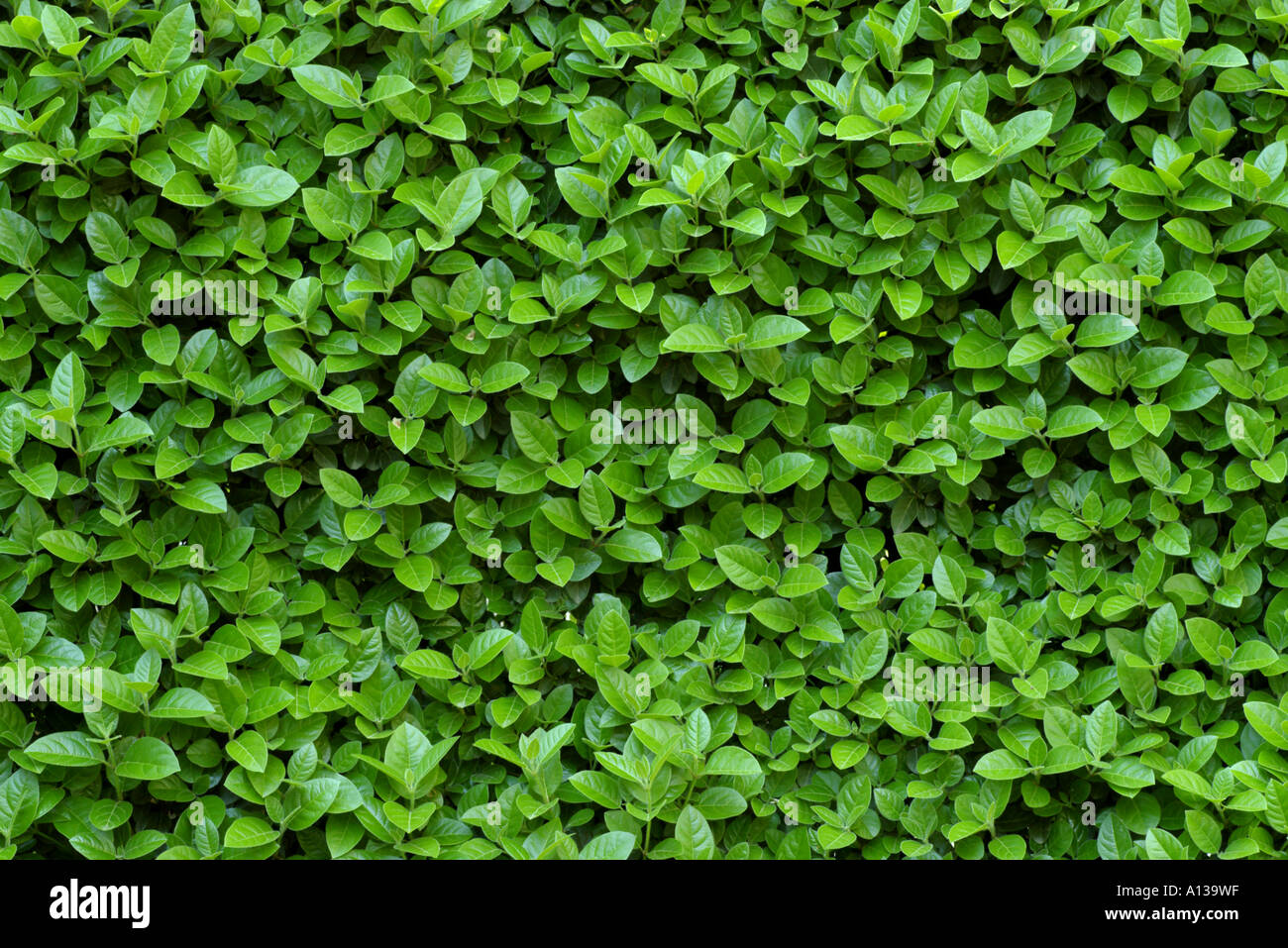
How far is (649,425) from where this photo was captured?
2.55 meters

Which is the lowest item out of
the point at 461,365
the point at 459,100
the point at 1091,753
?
the point at 1091,753

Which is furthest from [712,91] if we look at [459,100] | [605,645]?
[605,645]

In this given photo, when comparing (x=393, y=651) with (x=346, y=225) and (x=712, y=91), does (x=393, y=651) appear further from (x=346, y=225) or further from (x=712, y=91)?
(x=712, y=91)

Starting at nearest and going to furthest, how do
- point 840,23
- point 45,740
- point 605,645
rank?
point 45,740 < point 605,645 < point 840,23

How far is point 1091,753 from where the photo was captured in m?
2.38

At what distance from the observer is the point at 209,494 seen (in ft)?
7.81

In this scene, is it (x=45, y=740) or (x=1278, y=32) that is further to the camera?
(x=1278, y=32)

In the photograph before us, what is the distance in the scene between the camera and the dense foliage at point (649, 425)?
2.38 metres

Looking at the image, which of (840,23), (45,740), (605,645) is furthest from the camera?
(840,23)

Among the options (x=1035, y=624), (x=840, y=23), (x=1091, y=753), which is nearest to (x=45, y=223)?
(x=840, y=23)

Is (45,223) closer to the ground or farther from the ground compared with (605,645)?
farther from the ground

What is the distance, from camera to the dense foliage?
2.38 metres

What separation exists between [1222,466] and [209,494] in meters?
2.30

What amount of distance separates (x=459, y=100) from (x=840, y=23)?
0.92 metres
